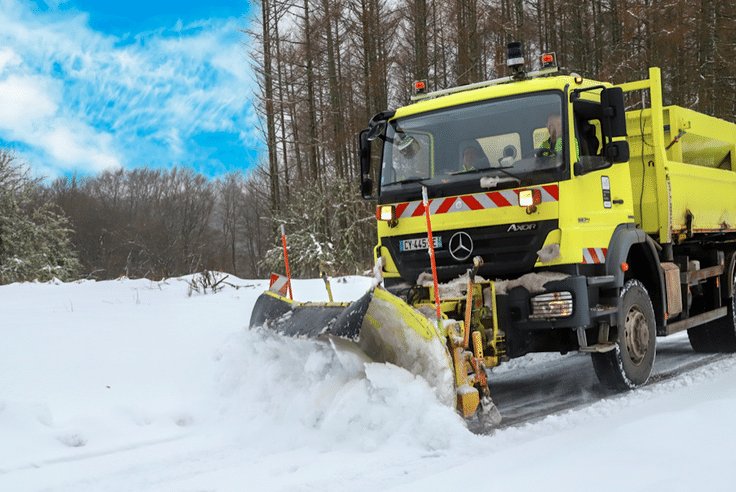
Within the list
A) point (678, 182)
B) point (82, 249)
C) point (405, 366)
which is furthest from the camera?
point (82, 249)

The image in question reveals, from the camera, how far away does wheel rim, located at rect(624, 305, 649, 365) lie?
221 inches

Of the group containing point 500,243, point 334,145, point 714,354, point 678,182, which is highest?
point 334,145

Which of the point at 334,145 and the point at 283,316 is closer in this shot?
the point at 283,316

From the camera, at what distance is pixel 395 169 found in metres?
5.78

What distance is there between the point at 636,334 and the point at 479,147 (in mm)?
2175

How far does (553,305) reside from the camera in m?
4.90

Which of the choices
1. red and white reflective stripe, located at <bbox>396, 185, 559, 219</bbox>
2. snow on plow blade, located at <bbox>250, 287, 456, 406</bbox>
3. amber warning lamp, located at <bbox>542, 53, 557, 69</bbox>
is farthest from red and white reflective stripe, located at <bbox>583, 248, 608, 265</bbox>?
amber warning lamp, located at <bbox>542, 53, 557, 69</bbox>

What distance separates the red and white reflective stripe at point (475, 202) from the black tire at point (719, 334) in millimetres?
3989

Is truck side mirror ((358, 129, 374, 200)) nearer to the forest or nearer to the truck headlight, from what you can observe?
the truck headlight

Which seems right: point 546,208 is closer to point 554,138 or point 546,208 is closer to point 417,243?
point 554,138

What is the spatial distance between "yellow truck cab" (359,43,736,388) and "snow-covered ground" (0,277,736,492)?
691mm

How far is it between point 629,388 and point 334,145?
645 inches

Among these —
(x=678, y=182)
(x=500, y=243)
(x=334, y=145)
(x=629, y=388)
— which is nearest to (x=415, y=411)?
(x=500, y=243)

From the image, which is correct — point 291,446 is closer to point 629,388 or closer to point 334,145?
point 629,388
